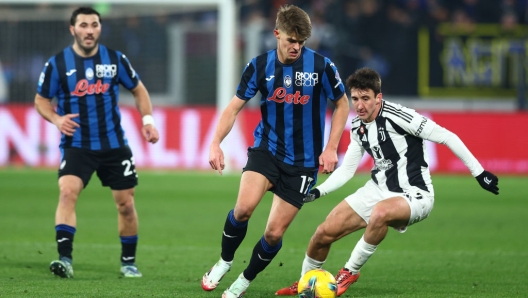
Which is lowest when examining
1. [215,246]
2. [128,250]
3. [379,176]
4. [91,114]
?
[215,246]

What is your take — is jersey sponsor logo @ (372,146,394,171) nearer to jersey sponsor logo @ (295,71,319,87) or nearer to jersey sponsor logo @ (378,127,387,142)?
jersey sponsor logo @ (378,127,387,142)

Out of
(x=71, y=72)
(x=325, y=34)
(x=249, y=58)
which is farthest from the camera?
(x=325, y=34)

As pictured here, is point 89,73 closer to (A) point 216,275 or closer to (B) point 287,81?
(B) point 287,81

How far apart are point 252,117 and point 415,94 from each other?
417cm

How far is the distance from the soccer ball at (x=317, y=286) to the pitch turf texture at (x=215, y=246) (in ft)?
1.77

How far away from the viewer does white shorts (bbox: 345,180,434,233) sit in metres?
6.47

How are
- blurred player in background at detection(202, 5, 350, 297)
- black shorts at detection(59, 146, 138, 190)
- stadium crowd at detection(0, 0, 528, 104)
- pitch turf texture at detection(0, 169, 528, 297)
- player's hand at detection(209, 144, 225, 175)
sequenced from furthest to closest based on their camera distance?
stadium crowd at detection(0, 0, 528, 104) < black shorts at detection(59, 146, 138, 190) < pitch turf texture at detection(0, 169, 528, 297) < blurred player in background at detection(202, 5, 350, 297) < player's hand at detection(209, 144, 225, 175)

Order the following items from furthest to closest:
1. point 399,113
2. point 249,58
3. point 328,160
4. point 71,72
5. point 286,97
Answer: point 249,58 < point 71,72 < point 399,113 < point 286,97 < point 328,160

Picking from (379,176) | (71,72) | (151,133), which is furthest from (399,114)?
(71,72)

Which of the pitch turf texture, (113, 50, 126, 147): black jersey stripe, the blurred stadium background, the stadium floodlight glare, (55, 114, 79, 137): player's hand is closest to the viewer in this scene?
the pitch turf texture

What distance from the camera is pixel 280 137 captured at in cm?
645

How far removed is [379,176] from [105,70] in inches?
98.7

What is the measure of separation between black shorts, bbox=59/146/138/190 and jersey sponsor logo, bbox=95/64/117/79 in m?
0.63

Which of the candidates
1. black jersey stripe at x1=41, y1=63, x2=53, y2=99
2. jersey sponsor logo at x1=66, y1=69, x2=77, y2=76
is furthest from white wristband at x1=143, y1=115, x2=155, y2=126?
black jersey stripe at x1=41, y1=63, x2=53, y2=99
